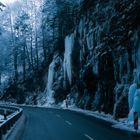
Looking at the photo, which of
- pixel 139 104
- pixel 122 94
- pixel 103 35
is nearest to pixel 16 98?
pixel 103 35

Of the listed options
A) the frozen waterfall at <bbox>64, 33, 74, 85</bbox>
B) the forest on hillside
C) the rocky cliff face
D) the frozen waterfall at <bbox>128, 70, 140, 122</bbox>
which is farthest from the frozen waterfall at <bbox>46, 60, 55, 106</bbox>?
the frozen waterfall at <bbox>128, 70, 140, 122</bbox>

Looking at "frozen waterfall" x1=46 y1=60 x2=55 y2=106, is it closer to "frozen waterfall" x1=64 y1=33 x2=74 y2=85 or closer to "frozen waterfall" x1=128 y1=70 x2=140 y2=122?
"frozen waterfall" x1=64 y1=33 x2=74 y2=85

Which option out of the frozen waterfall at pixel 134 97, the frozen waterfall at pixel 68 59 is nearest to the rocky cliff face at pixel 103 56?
the frozen waterfall at pixel 68 59

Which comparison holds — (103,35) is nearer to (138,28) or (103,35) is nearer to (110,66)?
(110,66)

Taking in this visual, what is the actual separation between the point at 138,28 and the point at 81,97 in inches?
703

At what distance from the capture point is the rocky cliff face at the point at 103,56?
25.5 m

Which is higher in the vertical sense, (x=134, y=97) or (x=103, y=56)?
(x=103, y=56)

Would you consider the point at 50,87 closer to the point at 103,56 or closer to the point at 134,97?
the point at 103,56

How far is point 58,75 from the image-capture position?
5362 centimetres

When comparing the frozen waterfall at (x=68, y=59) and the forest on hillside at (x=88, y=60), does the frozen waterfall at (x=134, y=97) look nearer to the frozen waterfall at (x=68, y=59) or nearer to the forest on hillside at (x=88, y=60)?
the forest on hillside at (x=88, y=60)

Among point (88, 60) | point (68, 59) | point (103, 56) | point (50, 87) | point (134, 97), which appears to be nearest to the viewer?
point (134, 97)

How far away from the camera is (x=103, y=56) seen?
104 ft

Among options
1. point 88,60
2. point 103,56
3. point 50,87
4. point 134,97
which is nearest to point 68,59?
point 50,87

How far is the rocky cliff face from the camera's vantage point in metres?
25.5
